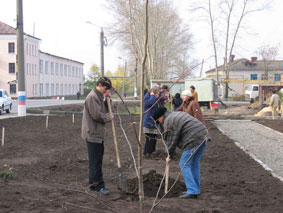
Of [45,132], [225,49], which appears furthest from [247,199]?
[225,49]

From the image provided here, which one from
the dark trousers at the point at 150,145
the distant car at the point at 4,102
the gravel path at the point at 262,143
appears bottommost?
the gravel path at the point at 262,143

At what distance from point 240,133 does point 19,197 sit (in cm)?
1187

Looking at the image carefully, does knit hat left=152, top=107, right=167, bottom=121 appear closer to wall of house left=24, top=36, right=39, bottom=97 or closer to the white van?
the white van

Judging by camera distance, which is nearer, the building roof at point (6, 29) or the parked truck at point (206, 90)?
the parked truck at point (206, 90)

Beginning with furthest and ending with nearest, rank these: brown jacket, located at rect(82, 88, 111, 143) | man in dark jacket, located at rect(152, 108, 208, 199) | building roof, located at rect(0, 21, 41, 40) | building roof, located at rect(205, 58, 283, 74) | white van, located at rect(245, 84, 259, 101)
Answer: building roof, located at rect(205, 58, 283, 74)
building roof, located at rect(0, 21, 41, 40)
white van, located at rect(245, 84, 259, 101)
brown jacket, located at rect(82, 88, 111, 143)
man in dark jacket, located at rect(152, 108, 208, 199)

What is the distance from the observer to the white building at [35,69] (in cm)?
6234

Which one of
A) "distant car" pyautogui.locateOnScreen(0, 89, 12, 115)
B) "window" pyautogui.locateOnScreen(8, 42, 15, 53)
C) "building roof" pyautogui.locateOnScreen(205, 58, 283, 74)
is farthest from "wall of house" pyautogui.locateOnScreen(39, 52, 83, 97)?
"distant car" pyautogui.locateOnScreen(0, 89, 12, 115)

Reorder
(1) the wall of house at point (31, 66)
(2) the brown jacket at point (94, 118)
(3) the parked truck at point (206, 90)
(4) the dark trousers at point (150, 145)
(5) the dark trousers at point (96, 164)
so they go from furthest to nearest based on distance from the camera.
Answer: (1) the wall of house at point (31, 66), (3) the parked truck at point (206, 90), (4) the dark trousers at point (150, 145), (5) the dark trousers at point (96, 164), (2) the brown jacket at point (94, 118)

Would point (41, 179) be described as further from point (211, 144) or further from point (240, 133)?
point (240, 133)

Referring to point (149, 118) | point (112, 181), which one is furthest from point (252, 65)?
point (112, 181)

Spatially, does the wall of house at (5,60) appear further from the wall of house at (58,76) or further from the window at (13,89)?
the wall of house at (58,76)

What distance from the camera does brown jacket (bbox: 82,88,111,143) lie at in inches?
254

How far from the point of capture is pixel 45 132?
598 inches

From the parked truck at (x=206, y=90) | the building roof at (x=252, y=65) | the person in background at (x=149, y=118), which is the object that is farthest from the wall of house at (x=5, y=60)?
the person in background at (x=149, y=118)
